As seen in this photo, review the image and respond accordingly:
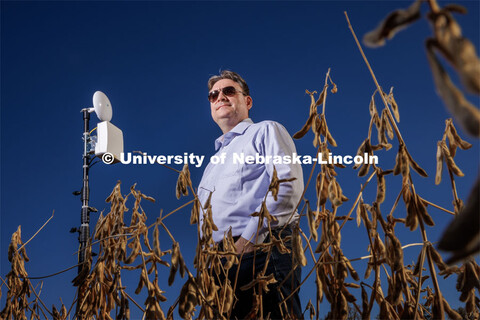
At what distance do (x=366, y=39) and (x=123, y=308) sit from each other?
0.91 m

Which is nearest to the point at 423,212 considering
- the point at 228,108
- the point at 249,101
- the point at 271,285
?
the point at 271,285

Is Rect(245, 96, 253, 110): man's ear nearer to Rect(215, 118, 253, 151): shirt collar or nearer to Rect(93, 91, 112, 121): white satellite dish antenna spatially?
Rect(215, 118, 253, 151): shirt collar

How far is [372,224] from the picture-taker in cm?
86

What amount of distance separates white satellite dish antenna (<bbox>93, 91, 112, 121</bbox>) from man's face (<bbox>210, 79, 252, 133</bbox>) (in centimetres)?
232

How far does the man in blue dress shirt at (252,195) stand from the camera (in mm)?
1628

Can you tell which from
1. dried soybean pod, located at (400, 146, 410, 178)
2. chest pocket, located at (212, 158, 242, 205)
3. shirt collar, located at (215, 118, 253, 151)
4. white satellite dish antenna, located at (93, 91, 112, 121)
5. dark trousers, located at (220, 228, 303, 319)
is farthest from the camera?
white satellite dish antenna, located at (93, 91, 112, 121)

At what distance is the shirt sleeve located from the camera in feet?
5.45

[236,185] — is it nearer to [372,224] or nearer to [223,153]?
[223,153]

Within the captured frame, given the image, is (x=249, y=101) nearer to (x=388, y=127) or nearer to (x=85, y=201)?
(x=388, y=127)

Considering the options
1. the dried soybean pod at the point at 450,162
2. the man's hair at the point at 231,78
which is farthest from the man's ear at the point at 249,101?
the dried soybean pod at the point at 450,162

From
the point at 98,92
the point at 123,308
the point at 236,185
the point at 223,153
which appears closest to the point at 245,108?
the point at 223,153

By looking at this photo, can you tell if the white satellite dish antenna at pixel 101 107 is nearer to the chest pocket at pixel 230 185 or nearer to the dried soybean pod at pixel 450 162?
the chest pocket at pixel 230 185

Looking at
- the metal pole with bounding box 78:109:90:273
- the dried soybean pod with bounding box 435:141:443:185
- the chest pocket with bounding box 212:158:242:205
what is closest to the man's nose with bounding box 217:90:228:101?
the chest pocket with bounding box 212:158:242:205

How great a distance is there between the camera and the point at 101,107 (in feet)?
15.2
